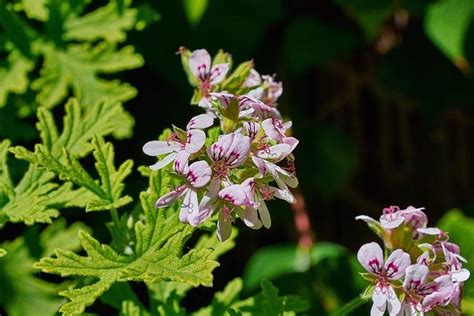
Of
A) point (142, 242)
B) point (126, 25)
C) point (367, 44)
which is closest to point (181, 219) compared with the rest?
point (142, 242)

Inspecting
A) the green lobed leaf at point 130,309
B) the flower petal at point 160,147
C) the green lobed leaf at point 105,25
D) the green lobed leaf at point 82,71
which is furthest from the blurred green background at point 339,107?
the flower petal at point 160,147

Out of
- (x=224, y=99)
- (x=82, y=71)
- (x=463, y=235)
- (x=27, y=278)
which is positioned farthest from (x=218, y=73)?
(x=463, y=235)

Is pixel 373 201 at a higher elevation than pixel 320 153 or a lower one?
lower

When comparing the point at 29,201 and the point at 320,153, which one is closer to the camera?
the point at 29,201

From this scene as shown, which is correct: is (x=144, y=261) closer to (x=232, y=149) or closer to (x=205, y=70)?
(x=232, y=149)

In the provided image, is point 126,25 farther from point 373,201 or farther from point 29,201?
point 373,201

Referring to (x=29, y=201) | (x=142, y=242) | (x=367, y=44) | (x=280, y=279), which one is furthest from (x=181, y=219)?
(x=367, y=44)

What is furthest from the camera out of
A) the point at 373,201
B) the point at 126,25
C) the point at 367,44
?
the point at 373,201

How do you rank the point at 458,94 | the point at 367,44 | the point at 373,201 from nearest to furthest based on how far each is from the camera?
the point at 458,94 < the point at 367,44 < the point at 373,201

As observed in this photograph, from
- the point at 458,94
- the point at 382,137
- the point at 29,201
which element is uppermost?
the point at 29,201
